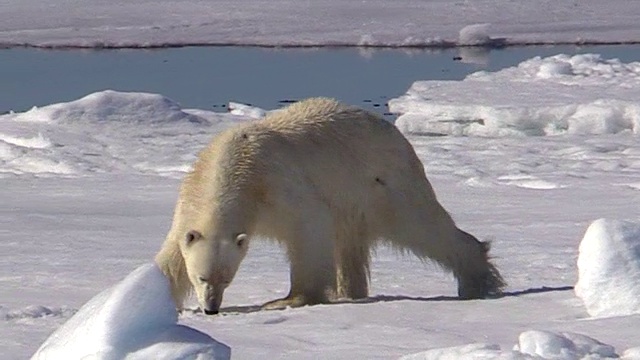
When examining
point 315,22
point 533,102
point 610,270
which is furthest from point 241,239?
point 315,22

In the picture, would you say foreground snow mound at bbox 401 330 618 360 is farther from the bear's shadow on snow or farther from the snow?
the bear's shadow on snow

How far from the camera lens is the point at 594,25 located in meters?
18.1

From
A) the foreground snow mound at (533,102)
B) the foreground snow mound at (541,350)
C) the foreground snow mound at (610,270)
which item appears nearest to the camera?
the foreground snow mound at (541,350)

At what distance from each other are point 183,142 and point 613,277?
270 inches

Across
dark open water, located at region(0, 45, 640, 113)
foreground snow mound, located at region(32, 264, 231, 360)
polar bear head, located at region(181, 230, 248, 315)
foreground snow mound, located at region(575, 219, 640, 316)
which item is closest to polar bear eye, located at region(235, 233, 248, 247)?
polar bear head, located at region(181, 230, 248, 315)

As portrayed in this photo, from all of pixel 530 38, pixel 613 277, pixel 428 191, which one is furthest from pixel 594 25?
pixel 613 277

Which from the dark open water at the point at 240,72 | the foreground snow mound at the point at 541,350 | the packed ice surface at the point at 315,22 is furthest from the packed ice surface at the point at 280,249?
the packed ice surface at the point at 315,22

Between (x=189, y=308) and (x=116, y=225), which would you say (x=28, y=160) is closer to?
Answer: (x=116, y=225)

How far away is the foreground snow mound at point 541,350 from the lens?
267 centimetres

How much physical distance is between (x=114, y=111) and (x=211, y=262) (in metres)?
6.86

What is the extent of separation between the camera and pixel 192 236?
13.7 feet

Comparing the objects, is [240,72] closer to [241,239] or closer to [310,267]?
[310,267]

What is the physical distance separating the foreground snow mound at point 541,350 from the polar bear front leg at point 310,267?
1.60 metres

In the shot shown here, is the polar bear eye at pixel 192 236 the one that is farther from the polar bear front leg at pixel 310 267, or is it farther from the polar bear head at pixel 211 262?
the polar bear front leg at pixel 310 267
